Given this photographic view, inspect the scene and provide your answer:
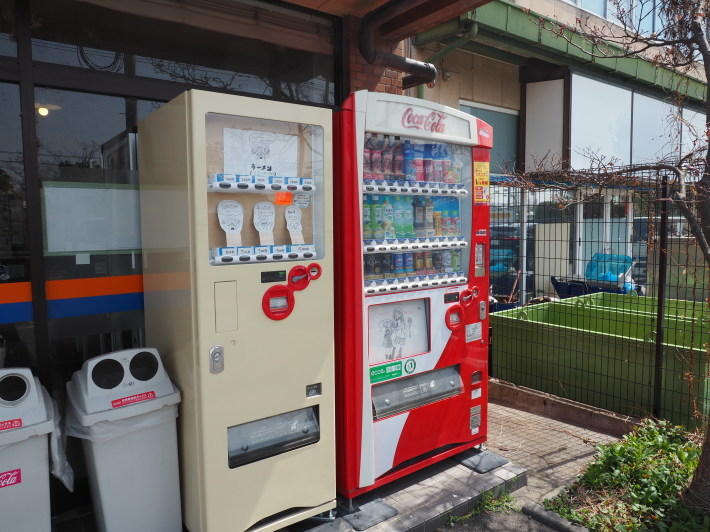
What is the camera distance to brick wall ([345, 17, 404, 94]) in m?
4.31

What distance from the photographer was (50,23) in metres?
3.20

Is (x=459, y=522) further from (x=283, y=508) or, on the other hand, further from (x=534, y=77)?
(x=534, y=77)

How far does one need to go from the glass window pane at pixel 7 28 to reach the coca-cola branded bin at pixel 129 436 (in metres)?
1.91

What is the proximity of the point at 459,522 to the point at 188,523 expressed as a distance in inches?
66.5

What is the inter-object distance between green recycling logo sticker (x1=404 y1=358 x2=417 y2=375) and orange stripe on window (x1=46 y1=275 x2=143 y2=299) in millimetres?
1912

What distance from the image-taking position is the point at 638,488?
10.8 feet

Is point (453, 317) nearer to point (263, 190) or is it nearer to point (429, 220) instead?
point (429, 220)

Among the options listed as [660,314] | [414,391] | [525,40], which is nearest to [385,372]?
[414,391]

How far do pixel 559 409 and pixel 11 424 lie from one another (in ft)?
14.4

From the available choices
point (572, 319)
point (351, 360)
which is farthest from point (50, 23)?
point (572, 319)

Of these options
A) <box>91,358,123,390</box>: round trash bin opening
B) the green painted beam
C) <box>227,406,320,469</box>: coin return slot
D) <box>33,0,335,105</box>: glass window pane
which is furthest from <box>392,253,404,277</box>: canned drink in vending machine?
the green painted beam

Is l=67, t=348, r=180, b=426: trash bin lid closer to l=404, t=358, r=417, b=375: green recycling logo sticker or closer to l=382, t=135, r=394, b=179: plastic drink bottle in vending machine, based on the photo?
l=404, t=358, r=417, b=375: green recycling logo sticker

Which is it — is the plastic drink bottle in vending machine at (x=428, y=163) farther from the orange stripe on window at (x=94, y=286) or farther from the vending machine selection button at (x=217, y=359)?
the orange stripe on window at (x=94, y=286)

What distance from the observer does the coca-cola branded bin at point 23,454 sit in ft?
8.24
